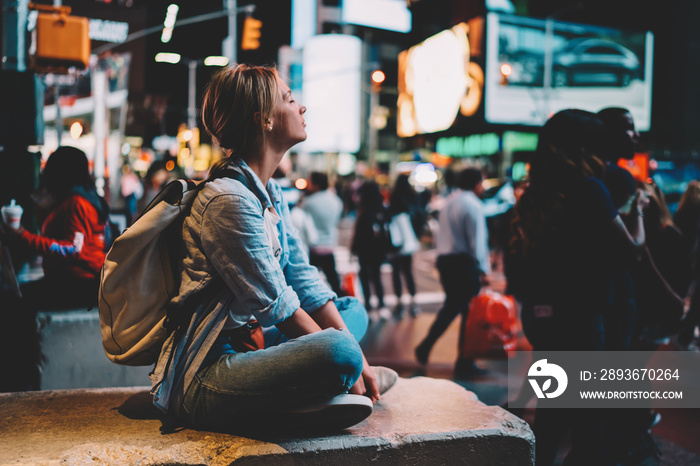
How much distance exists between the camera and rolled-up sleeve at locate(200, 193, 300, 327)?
2.15 meters

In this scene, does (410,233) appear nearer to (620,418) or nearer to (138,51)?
(620,418)

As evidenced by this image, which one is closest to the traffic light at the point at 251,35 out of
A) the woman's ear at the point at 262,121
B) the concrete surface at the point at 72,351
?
the concrete surface at the point at 72,351

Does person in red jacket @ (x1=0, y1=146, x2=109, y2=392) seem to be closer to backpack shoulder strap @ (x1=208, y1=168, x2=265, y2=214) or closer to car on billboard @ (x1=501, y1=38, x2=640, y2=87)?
backpack shoulder strap @ (x1=208, y1=168, x2=265, y2=214)

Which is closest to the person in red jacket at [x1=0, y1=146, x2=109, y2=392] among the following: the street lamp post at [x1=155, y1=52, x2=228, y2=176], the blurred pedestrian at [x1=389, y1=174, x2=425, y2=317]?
the blurred pedestrian at [x1=389, y1=174, x2=425, y2=317]

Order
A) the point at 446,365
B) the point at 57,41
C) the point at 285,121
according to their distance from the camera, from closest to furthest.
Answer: the point at 285,121 → the point at 446,365 → the point at 57,41

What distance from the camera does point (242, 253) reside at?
7.04 feet

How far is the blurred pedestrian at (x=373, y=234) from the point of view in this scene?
8820 millimetres

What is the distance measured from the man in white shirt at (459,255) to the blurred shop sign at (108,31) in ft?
36.0

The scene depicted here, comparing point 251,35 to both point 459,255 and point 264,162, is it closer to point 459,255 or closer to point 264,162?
point 459,255

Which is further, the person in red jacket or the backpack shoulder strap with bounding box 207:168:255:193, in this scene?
the person in red jacket

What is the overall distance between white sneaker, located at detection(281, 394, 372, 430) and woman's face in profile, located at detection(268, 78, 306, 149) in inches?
41.9

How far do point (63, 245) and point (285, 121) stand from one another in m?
2.07

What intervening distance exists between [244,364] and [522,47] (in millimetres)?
42644

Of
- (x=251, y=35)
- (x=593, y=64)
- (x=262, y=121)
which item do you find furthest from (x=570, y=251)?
(x=593, y=64)
